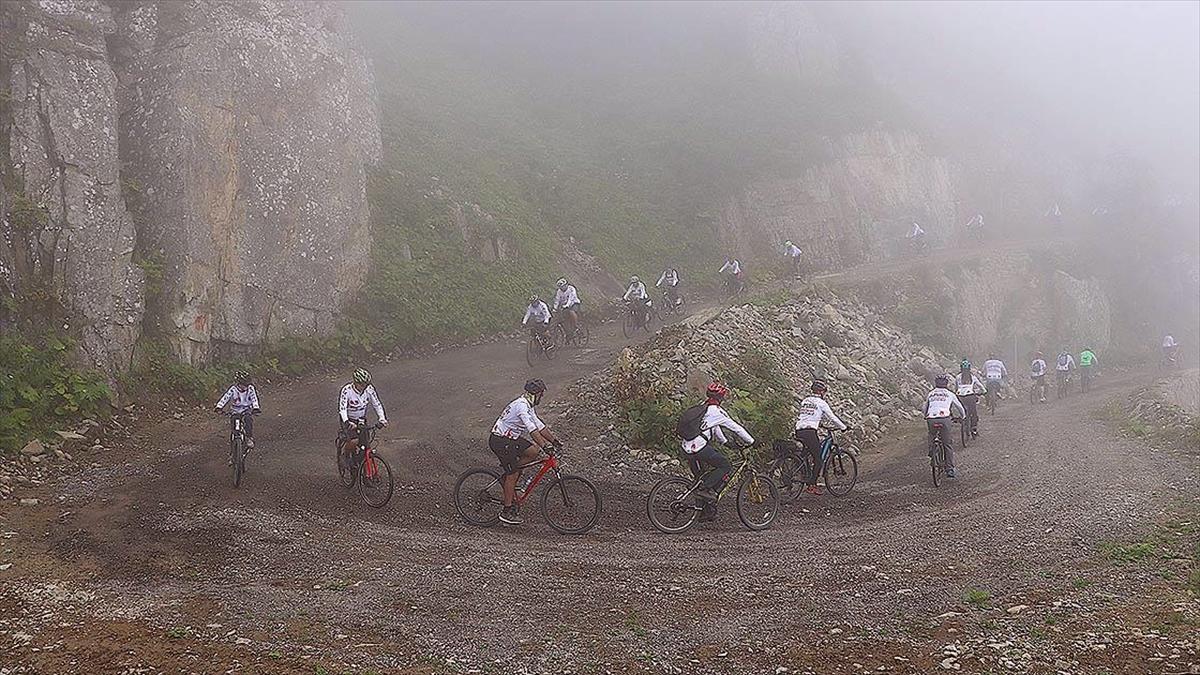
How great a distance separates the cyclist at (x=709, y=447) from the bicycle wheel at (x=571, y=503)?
4.97 ft

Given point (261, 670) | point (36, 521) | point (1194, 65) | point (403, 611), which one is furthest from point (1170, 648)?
point (1194, 65)

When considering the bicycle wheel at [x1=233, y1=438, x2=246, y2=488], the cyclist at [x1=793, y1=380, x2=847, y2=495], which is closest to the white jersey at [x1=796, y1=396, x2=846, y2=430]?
the cyclist at [x1=793, y1=380, x2=847, y2=495]

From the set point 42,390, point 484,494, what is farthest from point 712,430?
point 42,390

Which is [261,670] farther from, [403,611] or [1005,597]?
[1005,597]

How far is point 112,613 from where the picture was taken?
8266 millimetres

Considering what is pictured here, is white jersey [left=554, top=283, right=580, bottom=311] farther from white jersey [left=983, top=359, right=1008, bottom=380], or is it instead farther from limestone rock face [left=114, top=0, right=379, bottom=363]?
white jersey [left=983, top=359, right=1008, bottom=380]

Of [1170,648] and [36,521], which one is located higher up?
[36,521]

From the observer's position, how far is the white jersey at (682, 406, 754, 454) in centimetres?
1177

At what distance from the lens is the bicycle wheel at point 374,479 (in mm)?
13039

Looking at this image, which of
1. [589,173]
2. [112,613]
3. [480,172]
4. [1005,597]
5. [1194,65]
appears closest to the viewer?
[112,613]

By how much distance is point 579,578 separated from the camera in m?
9.59

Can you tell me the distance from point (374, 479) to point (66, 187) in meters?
9.92

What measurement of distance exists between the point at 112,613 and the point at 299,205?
16144 mm

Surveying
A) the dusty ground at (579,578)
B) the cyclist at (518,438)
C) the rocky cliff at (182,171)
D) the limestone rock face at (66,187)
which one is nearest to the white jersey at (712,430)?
the dusty ground at (579,578)
